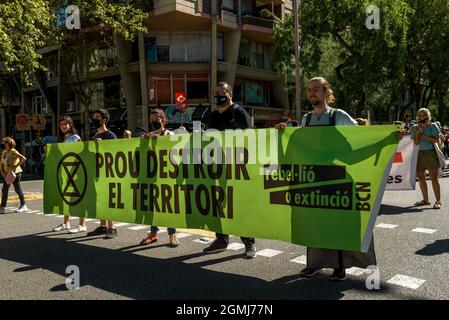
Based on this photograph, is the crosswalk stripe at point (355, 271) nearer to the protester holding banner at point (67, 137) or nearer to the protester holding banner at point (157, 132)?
the protester holding banner at point (157, 132)

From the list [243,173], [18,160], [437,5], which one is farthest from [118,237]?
[437,5]

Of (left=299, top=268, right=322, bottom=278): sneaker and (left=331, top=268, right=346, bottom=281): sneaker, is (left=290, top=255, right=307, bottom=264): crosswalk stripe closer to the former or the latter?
(left=299, top=268, right=322, bottom=278): sneaker

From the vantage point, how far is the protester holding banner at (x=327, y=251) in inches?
167

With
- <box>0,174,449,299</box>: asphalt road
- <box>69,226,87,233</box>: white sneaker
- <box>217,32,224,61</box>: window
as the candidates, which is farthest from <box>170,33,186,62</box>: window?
<box>0,174,449,299</box>: asphalt road

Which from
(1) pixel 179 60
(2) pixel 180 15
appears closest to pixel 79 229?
(2) pixel 180 15

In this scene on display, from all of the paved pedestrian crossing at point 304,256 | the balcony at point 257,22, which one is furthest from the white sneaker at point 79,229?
the balcony at point 257,22

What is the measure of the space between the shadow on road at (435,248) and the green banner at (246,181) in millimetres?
1964

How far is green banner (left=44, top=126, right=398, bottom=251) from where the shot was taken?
13.3 feet

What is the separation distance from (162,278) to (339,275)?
1.79 m

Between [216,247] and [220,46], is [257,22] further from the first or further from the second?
[216,247]

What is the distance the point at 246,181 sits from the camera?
4.82m

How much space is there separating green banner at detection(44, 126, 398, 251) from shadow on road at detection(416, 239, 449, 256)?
77.3 inches
